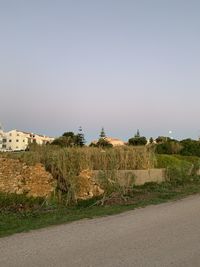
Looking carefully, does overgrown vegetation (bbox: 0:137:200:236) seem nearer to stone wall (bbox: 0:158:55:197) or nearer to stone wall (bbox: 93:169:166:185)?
stone wall (bbox: 93:169:166:185)

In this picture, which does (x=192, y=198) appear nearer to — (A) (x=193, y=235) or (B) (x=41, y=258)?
(A) (x=193, y=235)

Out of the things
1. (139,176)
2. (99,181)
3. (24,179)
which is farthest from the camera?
(139,176)

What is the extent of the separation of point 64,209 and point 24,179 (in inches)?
103

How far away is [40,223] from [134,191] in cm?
754

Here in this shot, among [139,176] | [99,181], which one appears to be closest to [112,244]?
[99,181]

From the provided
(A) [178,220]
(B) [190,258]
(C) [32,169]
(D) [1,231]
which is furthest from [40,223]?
(C) [32,169]

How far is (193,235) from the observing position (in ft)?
30.7

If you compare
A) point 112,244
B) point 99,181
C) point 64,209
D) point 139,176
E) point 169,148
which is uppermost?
point 169,148

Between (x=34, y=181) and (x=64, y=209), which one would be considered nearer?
(x=64, y=209)

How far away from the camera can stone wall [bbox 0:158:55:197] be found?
15.1 metres

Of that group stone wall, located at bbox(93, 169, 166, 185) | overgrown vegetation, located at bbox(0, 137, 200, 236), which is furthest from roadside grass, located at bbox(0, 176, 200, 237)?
stone wall, located at bbox(93, 169, 166, 185)

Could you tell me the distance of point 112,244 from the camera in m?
8.45

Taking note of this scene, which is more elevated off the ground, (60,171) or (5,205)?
(60,171)

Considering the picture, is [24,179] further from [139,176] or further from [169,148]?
[169,148]
